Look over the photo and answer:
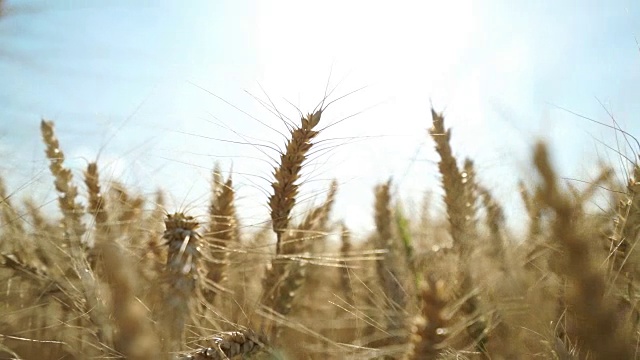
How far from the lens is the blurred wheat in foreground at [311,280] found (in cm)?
90

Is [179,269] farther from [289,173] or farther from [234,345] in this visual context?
[289,173]

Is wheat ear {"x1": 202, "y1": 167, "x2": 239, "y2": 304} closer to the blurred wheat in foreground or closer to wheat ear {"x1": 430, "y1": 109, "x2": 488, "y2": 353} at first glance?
the blurred wheat in foreground

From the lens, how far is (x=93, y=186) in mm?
1901

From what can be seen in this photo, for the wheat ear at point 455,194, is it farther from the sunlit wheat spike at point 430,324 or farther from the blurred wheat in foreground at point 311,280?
the sunlit wheat spike at point 430,324

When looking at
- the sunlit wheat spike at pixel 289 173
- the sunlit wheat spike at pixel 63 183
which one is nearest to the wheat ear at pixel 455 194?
the sunlit wheat spike at pixel 289 173

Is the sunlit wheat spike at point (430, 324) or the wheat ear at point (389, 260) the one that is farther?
the wheat ear at point (389, 260)

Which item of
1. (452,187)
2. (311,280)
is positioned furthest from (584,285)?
(311,280)

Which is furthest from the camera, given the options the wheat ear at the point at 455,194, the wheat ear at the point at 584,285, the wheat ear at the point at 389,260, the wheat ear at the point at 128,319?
the wheat ear at the point at 455,194

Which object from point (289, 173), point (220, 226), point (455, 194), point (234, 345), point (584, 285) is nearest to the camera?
point (584, 285)

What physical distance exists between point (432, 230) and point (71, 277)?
4.88 ft

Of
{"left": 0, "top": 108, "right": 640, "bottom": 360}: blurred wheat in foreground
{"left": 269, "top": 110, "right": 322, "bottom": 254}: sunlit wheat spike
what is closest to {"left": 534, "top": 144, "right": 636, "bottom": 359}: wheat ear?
{"left": 0, "top": 108, "right": 640, "bottom": 360}: blurred wheat in foreground

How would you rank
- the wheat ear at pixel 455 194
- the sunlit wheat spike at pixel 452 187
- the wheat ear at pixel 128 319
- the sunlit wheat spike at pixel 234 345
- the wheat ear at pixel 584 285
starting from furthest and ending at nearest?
the sunlit wheat spike at pixel 452 187 → the wheat ear at pixel 455 194 → the sunlit wheat spike at pixel 234 345 → the wheat ear at pixel 584 285 → the wheat ear at pixel 128 319

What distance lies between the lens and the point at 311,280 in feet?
6.98

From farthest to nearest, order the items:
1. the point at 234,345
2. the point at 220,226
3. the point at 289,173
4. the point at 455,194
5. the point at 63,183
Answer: the point at 455,194, the point at 63,183, the point at 220,226, the point at 289,173, the point at 234,345
